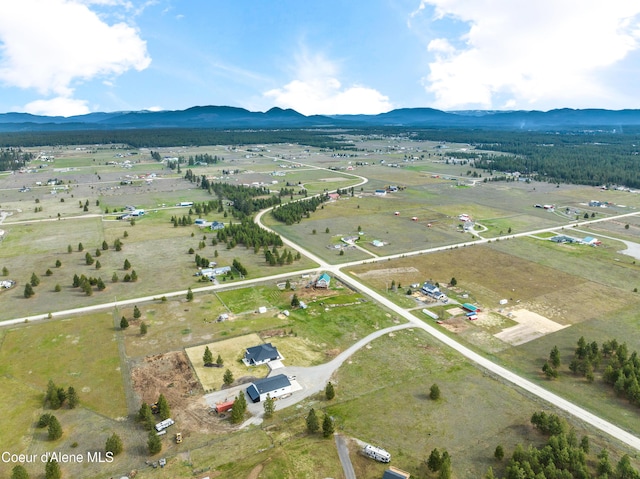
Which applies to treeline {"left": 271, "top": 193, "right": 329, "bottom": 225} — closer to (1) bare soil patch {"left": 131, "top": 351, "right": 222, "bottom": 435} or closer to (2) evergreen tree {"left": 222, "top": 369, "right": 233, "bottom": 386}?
(1) bare soil patch {"left": 131, "top": 351, "right": 222, "bottom": 435}

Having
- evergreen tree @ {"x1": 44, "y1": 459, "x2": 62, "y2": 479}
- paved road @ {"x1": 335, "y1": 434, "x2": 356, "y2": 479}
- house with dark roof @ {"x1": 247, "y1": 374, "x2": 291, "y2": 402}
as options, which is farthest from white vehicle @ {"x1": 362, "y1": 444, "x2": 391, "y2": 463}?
evergreen tree @ {"x1": 44, "y1": 459, "x2": 62, "y2": 479}

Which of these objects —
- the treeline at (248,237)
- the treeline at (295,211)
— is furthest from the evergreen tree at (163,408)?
the treeline at (295,211)

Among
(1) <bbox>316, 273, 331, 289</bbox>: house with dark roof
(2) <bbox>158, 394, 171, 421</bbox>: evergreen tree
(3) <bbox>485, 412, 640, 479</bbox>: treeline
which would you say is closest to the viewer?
(3) <bbox>485, 412, 640, 479</bbox>: treeline

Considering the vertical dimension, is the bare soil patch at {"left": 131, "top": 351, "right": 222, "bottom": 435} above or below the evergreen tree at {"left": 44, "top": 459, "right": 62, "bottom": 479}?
below

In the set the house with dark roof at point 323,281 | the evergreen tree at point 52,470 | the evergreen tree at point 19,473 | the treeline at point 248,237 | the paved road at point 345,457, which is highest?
the treeline at point 248,237

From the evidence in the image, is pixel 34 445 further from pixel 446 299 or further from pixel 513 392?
pixel 446 299

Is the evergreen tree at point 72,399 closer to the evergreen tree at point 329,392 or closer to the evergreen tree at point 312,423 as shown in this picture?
the evergreen tree at point 312,423
